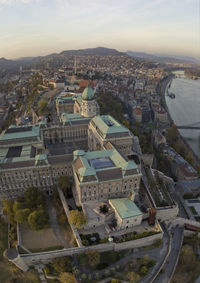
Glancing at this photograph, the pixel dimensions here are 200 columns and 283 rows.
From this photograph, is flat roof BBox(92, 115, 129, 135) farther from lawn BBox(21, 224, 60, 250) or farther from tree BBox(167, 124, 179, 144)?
tree BBox(167, 124, 179, 144)

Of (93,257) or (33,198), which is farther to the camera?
(33,198)

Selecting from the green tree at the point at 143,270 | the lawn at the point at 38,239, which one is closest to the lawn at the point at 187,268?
the green tree at the point at 143,270

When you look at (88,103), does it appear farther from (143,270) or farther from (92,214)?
(143,270)

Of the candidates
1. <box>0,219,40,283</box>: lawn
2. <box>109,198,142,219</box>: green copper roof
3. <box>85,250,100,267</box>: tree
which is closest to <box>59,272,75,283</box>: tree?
<box>85,250,100,267</box>: tree

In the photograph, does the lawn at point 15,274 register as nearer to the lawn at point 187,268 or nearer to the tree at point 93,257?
the tree at point 93,257

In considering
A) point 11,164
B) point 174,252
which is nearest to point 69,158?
point 11,164

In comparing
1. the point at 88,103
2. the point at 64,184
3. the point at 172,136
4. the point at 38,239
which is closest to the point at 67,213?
the point at 64,184
